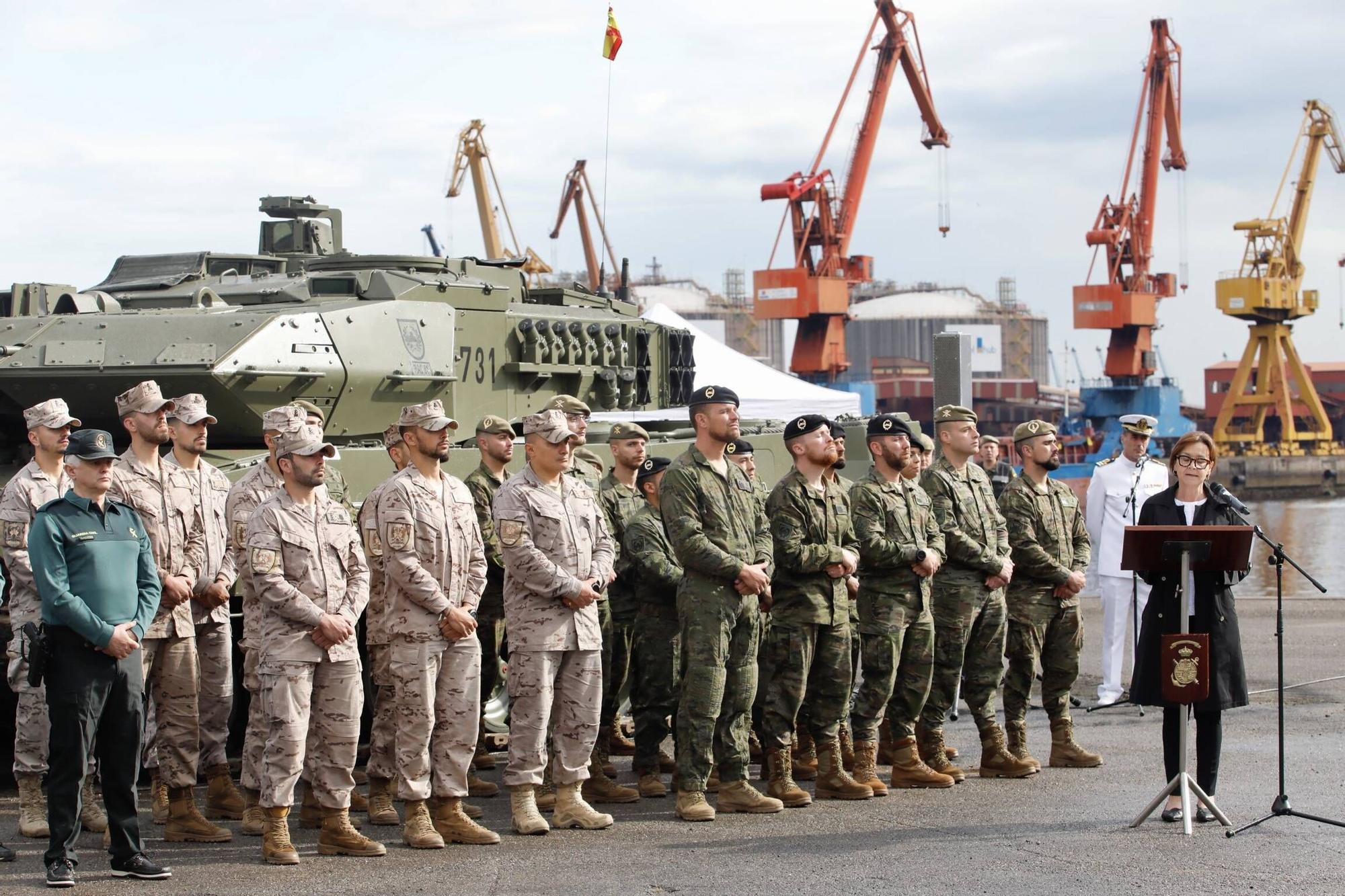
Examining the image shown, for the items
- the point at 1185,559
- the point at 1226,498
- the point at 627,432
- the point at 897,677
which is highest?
the point at 627,432

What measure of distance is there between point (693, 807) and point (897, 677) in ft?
5.14

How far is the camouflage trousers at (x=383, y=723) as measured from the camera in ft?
24.6

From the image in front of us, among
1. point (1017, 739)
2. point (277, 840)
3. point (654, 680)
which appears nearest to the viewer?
point (277, 840)

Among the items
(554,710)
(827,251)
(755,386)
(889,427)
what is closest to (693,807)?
(554,710)

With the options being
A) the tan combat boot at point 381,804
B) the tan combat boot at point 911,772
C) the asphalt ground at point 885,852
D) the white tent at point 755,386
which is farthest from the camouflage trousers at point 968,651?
the white tent at point 755,386

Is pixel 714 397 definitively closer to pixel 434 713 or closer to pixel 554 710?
pixel 554 710

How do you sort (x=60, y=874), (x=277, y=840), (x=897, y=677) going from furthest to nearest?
(x=897, y=677) < (x=277, y=840) < (x=60, y=874)

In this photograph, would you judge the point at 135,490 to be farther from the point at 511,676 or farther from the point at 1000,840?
the point at 1000,840

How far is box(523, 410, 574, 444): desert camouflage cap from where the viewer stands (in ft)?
25.3

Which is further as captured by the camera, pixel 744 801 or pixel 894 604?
pixel 894 604

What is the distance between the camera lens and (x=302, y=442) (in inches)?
277

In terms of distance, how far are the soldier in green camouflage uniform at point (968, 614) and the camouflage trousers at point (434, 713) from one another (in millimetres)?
2715

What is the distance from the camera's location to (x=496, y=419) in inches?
361

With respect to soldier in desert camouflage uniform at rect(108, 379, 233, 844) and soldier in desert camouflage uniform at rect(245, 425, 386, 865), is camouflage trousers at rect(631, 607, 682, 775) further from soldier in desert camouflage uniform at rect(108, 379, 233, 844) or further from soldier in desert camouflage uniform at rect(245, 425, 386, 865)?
soldier in desert camouflage uniform at rect(108, 379, 233, 844)
